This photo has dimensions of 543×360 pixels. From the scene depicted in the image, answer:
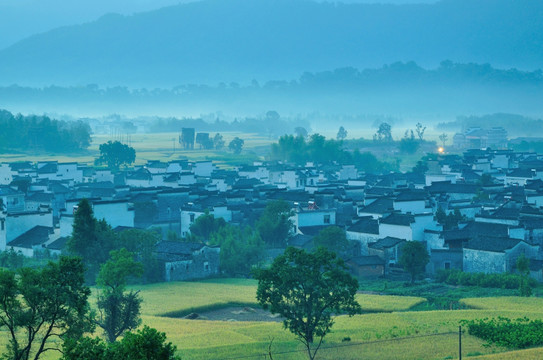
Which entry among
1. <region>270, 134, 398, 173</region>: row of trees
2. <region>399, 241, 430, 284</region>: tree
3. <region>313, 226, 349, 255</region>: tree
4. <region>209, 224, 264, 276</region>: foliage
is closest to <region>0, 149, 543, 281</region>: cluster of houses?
<region>209, 224, 264, 276</region>: foliage

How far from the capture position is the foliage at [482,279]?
33031 millimetres

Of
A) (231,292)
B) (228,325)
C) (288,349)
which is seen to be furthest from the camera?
(231,292)

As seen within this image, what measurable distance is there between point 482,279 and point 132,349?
2186cm

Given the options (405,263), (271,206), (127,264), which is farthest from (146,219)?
(127,264)

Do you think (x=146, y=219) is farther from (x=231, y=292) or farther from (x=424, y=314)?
(x=424, y=314)

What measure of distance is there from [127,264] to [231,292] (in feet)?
20.0

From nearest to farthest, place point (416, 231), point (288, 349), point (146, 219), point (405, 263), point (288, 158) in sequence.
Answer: point (288, 349), point (405, 263), point (416, 231), point (146, 219), point (288, 158)

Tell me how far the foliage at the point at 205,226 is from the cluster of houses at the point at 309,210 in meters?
1.39

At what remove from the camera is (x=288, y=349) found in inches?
897

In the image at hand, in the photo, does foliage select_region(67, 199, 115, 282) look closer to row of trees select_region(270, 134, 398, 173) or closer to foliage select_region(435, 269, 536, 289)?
foliage select_region(435, 269, 536, 289)

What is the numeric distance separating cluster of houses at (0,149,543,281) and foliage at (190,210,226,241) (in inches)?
54.6

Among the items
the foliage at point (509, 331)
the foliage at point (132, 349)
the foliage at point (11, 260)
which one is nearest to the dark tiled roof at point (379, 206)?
the foliage at point (11, 260)

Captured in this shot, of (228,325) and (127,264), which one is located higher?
(127,264)

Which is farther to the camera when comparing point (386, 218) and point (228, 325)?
point (386, 218)
